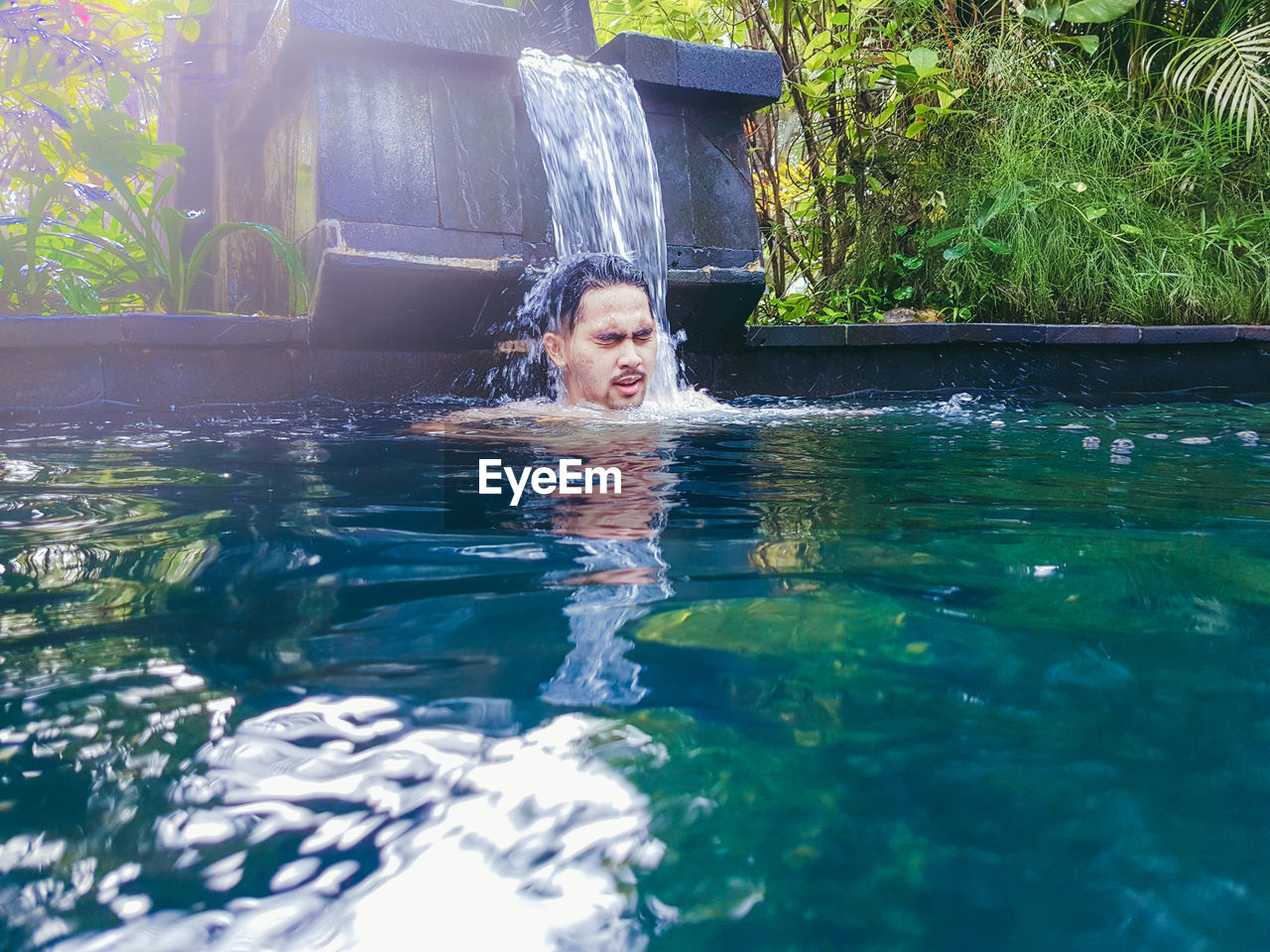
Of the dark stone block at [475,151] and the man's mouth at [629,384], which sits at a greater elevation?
the dark stone block at [475,151]

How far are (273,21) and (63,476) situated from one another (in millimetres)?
3333

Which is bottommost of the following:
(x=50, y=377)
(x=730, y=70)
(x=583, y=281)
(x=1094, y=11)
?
(x=50, y=377)

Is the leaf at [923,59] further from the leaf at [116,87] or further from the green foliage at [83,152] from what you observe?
the leaf at [116,87]

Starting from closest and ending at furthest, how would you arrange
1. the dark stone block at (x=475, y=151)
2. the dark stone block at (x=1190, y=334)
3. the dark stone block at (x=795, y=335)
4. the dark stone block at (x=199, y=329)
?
1. the dark stone block at (x=199, y=329)
2. the dark stone block at (x=475, y=151)
3. the dark stone block at (x=795, y=335)
4. the dark stone block at (x=1190, y=334)

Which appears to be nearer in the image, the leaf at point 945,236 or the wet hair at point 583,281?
the wet hair at point 583,281

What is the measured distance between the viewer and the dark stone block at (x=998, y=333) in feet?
18.4

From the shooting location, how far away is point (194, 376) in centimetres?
426

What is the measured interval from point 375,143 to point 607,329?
1.47 metres

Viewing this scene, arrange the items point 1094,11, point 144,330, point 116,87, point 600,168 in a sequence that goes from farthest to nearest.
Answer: point 1094,11
point 600,168
point 116,87
point 144,330

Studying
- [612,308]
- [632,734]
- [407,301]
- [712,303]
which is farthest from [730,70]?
[632,734]

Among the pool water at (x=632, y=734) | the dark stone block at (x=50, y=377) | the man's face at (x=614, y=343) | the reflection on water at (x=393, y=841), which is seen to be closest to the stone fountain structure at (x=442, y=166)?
the man's face at (x=614, y=343)

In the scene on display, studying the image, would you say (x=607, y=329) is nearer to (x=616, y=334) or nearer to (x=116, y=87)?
(x=616, y=334)

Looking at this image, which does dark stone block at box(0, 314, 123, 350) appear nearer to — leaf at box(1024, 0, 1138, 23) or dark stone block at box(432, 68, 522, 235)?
dark stone block at box(432, 68, 522, 235)

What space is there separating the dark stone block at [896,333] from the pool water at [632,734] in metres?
3.75
